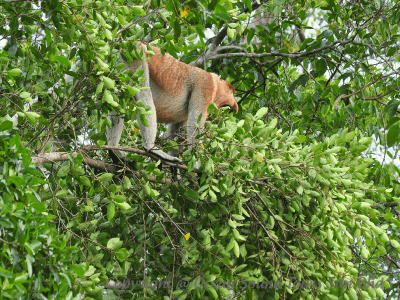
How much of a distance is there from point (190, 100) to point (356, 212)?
4.41 feet

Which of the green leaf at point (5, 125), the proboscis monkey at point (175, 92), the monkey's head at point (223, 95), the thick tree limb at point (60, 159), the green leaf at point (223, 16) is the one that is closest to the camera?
the green leaf at point (5, 125)

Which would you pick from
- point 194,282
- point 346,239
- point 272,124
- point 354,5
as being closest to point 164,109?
point 272,124

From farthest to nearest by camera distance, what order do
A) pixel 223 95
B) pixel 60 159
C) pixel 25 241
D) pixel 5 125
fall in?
pixel 223 95 < pixel 60 159 < pixel 5 125 < pixel 25 241

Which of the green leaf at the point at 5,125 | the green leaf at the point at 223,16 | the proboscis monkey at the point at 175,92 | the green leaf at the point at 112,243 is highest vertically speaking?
the green leaf at the point at 223,16

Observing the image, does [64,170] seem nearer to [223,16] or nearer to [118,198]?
[118,198]

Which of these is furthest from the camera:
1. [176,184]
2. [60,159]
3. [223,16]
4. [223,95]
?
[223,95]

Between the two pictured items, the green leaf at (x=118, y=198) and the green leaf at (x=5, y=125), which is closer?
the green leaf at (x=5, y=125)

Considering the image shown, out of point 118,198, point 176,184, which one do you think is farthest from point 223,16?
point 176,184

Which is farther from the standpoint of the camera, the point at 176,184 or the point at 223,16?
the point at 176,184

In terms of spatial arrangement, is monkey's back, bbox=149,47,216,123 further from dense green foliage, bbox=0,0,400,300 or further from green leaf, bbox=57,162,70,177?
green leaf, bbox=57,162,70,177

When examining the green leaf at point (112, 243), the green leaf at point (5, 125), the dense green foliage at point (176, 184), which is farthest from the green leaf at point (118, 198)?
the green leaf at point (5, 125)

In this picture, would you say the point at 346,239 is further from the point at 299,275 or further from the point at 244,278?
the point at 244,278

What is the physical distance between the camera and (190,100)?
283 centimetres

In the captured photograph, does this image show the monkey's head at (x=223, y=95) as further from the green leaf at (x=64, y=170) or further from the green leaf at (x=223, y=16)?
the green leaf at (x=64, y=170)
